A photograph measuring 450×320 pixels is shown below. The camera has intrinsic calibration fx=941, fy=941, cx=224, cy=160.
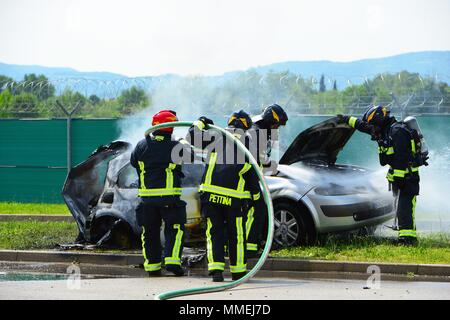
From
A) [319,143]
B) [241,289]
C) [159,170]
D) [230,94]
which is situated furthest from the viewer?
[230,94]

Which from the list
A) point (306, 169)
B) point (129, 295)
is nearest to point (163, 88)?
point (306, 169)

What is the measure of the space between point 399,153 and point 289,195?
5.20 feet

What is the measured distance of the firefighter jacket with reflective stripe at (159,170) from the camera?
34.0 ft

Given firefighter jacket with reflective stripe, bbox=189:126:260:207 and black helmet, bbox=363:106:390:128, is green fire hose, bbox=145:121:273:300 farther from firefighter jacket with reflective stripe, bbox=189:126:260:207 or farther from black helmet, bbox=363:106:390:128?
black helmet, bbox=363:106:390:128

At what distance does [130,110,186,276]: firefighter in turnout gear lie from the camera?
10352 mm

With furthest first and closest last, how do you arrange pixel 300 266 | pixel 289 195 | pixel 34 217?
1. pixel 34 217
2. pixel 289 195
3. pixel 300 266

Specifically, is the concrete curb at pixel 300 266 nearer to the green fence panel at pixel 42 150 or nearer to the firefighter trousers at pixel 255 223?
the firefighter trousers at pixel 255 223

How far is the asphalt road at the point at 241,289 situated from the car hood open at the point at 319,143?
262 centimetres

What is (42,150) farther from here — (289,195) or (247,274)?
(247,274)

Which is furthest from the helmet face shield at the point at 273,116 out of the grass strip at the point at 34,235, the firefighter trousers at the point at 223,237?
the grass strip at the point at 34,235

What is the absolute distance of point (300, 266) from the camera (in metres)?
11.1

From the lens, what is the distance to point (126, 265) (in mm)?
11711

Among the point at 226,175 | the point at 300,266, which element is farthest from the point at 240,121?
the point at 300,266
